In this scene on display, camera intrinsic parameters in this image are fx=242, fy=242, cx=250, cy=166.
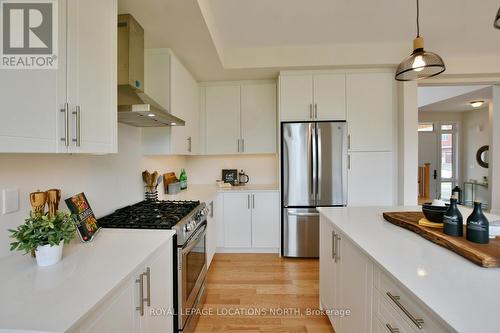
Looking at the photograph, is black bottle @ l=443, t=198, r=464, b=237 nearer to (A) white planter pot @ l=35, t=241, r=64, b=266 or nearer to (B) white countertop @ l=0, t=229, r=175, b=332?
(B) white countertop @ l=0, t=229, r=175, b=332

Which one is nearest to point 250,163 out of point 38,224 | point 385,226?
point 385,226

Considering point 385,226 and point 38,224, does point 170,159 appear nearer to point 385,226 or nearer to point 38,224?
point 38,224

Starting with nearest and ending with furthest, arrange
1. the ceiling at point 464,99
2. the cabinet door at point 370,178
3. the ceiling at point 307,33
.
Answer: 1. the ceiling at point 307,33
2. the cabinet door at point 370,178
3. the ceiling at point 464,99

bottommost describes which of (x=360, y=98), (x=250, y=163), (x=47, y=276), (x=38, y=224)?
(x=47, y=276)

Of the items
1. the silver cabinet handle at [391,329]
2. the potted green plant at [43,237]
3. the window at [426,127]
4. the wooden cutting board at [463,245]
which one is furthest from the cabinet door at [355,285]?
the window at [426,127]

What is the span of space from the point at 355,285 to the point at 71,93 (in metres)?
1.70

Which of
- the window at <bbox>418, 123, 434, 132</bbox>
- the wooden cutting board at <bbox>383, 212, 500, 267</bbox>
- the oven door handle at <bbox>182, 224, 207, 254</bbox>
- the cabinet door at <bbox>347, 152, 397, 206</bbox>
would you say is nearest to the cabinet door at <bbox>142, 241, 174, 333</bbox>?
the oven door handle at <bbox>182, 224, 207, 254</bbox>

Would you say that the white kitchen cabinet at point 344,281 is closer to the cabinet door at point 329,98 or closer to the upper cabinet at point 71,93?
the upper cabinet at point 71,93

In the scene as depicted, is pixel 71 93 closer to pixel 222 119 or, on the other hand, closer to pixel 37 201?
pixel 37 201

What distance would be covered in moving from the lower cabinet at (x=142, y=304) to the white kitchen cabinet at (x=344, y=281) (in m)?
1.06

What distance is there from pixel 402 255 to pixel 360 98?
248cm

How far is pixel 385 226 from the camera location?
157 centimetres

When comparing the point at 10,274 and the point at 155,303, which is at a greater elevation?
the point at 10,274

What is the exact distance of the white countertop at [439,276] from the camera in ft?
2.25
